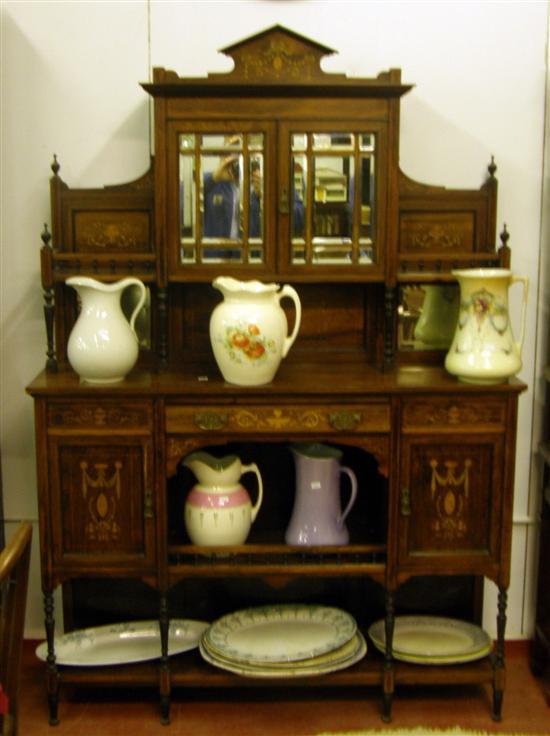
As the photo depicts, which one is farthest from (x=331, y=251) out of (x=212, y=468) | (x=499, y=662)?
(x=499, y=662)

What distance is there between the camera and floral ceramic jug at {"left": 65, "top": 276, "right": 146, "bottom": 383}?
2.53 metres

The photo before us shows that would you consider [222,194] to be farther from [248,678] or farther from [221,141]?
[248,678]

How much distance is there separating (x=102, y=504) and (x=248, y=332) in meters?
0.59

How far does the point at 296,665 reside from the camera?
104 inches

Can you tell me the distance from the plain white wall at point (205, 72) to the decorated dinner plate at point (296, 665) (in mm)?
1069

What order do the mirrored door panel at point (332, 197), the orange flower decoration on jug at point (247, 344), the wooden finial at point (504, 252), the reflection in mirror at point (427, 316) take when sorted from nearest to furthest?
1. the orange flower decoration on jug at point (247, 344)
2. the mirrored door panel at point (332, 197)
3. the wooden finial at point (504, 252)
4. the reflection in mirror at point (427, 316)

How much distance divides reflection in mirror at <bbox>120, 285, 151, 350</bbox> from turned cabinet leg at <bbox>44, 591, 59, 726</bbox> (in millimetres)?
747

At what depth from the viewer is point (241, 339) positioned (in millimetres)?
2500

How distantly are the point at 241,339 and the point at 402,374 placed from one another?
0.48 meters

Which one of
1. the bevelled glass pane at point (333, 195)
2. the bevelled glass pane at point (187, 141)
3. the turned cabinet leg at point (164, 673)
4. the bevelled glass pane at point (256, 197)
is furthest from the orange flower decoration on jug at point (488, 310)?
the turned cabinet leg at point (164, 673)

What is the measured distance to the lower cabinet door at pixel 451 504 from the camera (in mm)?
2578

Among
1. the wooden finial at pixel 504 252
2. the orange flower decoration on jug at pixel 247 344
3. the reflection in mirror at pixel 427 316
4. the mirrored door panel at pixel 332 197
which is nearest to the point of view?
the orange flower decoration on jug at pixel 247 344

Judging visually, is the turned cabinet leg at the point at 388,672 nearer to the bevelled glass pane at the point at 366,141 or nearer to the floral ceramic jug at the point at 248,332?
the floral ceramic jug at the point at 248,332

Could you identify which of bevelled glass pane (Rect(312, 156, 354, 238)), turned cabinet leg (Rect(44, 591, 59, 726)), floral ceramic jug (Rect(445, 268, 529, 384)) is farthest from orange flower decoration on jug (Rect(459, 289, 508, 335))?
turned cabinet leg (Rect(44, 591, 59, 726))
